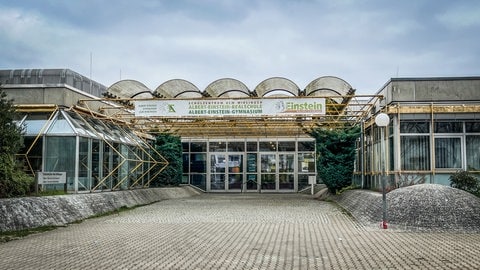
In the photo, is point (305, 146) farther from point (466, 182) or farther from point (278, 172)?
point (466, 182)

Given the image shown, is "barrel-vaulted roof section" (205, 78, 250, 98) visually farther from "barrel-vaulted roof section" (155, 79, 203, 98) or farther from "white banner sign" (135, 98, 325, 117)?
"white banner sign" (135, 98, 325, 117)

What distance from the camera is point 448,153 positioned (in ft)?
69.2

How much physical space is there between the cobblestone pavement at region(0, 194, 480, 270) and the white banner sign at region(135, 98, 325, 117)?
6.40 metres

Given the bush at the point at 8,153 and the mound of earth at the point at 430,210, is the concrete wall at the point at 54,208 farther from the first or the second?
the mound of earth at the point at 430,210

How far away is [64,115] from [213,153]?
17.5 m

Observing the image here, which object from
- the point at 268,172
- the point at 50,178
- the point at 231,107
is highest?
the point at 231,107

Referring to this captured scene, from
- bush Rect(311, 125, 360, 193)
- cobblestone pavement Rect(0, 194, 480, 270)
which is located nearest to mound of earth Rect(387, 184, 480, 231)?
cobblestone pavement Rect(0, 194, 480, 270)

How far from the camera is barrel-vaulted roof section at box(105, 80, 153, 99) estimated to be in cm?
2423

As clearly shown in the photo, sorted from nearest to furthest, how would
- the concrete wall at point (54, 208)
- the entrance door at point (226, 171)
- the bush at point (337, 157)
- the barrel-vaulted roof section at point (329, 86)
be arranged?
the concrete wall at point (54, 208), the barrel-vaulted roof section at point (329, 86), the bush at point (337, 157), the entrance door at point (226, 171)

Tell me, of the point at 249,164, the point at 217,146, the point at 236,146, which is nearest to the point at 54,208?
the point at 249,164

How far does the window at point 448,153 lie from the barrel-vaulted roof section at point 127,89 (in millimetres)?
12179

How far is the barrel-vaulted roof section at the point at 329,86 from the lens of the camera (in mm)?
23266

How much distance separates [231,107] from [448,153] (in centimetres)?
862

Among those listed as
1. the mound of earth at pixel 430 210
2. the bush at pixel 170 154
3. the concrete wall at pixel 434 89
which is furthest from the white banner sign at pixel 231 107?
the bush at pixel 170 154
